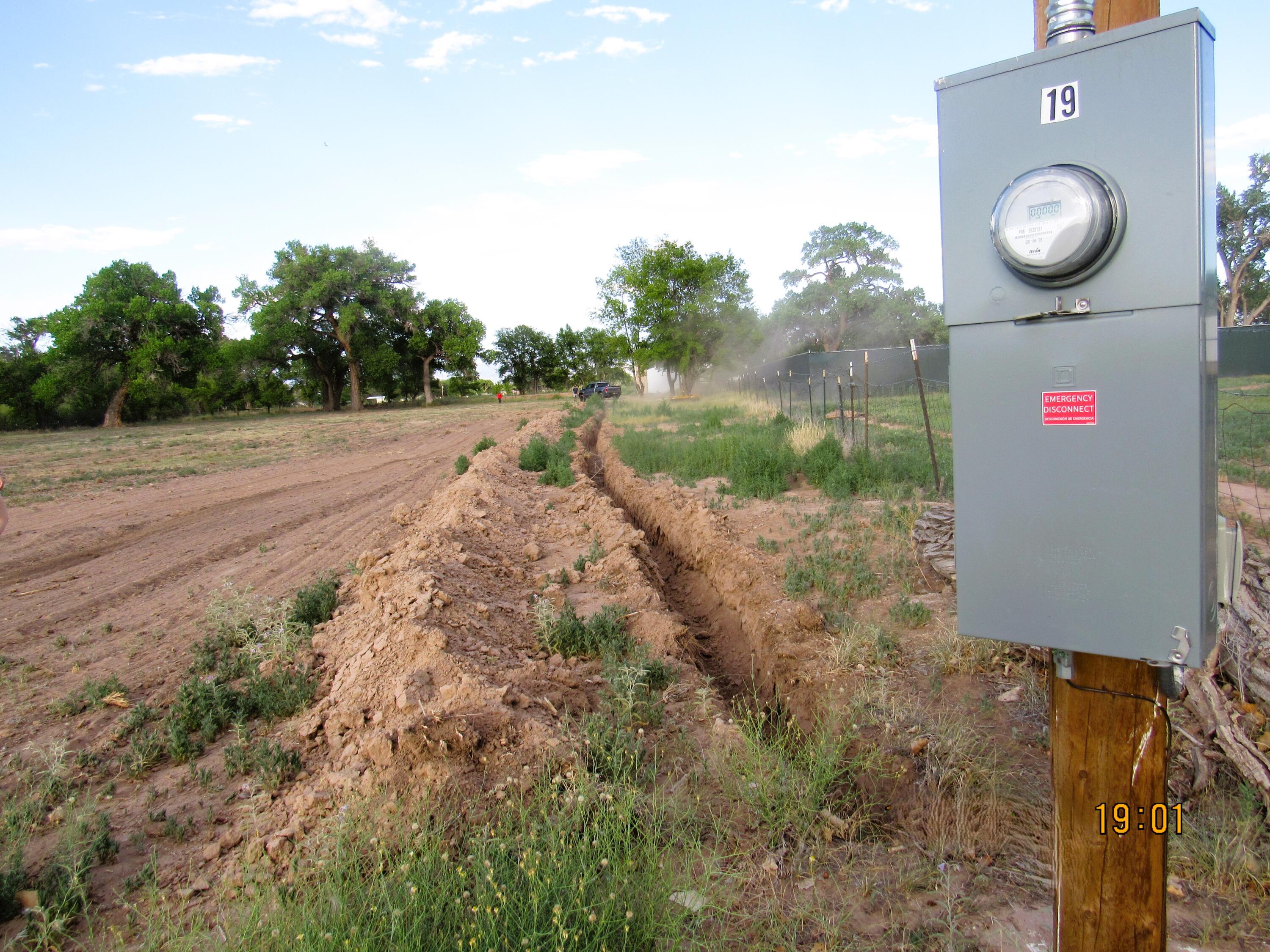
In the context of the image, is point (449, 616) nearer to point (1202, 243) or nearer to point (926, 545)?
point (926, 545)

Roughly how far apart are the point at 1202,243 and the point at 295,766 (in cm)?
388

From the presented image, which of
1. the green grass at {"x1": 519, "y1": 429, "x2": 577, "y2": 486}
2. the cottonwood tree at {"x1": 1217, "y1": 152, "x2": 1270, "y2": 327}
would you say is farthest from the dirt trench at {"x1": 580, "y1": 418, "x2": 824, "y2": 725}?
the cottonwood tree at {"x1": 1217, "y1": 152, "x2": 1270, "y2": 327}

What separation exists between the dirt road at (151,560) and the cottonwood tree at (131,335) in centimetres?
2813

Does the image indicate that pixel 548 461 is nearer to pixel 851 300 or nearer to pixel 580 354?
pixel 851 300

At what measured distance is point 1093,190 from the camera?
1.49 metres

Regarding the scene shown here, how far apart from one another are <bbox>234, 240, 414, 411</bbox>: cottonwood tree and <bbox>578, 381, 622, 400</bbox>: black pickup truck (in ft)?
43.1

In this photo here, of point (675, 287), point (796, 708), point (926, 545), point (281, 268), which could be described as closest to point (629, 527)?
point (926, 545)

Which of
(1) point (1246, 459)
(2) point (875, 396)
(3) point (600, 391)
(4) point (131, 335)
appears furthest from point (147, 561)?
(3) point (600, 391)

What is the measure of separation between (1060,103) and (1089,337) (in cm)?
50

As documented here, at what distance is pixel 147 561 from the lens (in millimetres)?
8117

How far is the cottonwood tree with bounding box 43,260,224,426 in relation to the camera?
36844mm

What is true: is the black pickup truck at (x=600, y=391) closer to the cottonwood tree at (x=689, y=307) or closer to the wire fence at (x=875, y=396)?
the cottonwood tree at (x=689, y=307)

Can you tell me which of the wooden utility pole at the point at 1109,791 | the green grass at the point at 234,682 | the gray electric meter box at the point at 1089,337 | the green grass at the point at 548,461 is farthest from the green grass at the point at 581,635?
the green grass at the point at 548,461

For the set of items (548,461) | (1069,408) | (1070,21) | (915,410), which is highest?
(1070,21)
